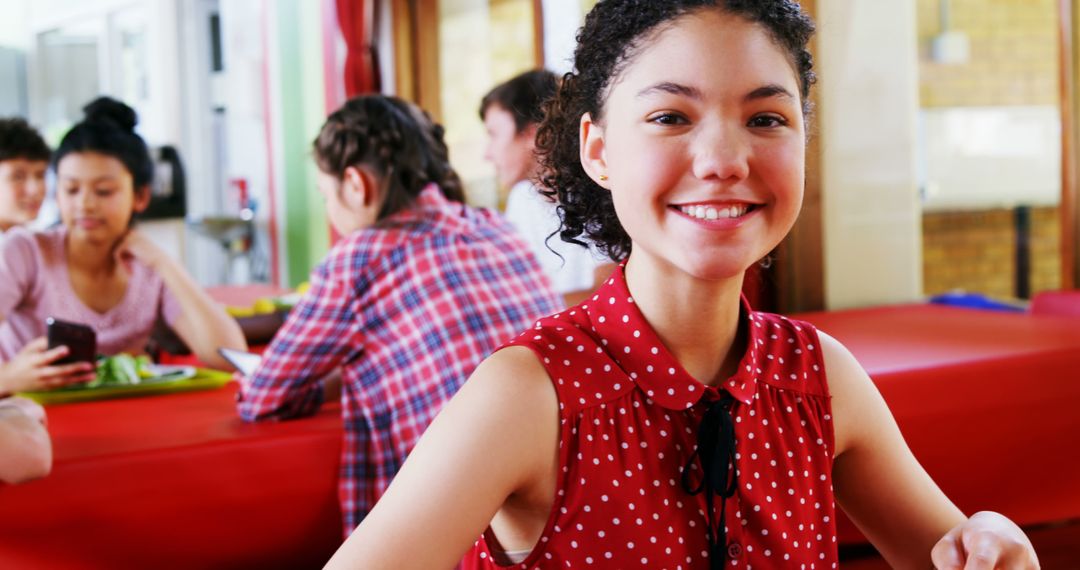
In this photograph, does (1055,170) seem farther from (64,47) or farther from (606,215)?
(64,47)

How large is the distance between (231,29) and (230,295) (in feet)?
14.5

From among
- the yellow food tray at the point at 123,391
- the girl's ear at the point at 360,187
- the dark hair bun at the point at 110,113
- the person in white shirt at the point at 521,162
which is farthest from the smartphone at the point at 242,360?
the person in white shirt at the point at 521,162

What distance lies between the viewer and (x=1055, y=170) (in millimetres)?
3143

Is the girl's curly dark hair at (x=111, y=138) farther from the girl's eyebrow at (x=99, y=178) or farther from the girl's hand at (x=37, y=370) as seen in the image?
the girl's hand at (x=37, y=370)

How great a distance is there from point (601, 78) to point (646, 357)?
0.84ft

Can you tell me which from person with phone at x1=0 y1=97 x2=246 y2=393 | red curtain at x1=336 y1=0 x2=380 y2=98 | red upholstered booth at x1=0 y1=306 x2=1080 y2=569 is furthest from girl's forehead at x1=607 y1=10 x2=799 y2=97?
red curtain at x1=336 y1=0 x2=380 y2=98

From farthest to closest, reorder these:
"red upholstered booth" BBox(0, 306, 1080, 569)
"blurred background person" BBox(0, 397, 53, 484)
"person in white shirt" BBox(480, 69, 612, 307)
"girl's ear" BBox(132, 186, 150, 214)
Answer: "person in white shirt" BBox(480, 69, 612, 307)
"girl's ear" BBox(132, 186, 150, 214)
"red upholstered booth" BBox(0, 306, 1080, 569)
"blurred background person" BBox(0, 397, 53, 484)

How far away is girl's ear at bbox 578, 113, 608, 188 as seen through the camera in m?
1.01

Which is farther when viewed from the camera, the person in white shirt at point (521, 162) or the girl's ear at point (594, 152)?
the person in white shirt at point (521, 162)

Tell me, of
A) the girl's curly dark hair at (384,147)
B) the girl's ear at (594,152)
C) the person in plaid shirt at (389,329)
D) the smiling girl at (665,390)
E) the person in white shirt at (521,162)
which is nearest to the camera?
the smiling girl at (665,390)

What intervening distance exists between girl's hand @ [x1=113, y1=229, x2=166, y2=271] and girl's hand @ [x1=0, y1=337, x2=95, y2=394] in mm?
627

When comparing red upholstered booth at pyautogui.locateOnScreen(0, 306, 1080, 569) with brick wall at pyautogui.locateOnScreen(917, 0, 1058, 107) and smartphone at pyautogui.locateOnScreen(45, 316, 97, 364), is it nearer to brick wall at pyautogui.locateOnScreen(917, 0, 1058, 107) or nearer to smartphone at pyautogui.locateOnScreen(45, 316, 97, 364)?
smartphone at pyautogui.locateOnScreen(45, 316, 97, 364)

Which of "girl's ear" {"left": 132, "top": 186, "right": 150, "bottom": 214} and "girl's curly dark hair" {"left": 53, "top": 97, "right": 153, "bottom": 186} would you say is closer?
"girl's curly dark hair" {"left": 53, "top": 97, "right": 153, "bottom": 186}

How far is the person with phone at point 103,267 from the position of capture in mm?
2662
